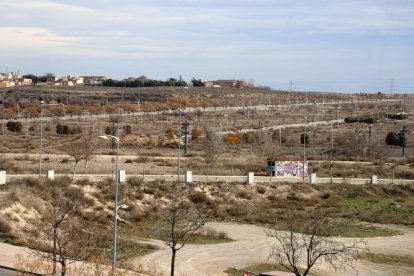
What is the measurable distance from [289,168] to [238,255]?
2997 centimetres

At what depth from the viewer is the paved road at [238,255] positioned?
38219mm

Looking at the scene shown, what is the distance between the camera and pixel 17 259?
108 ft

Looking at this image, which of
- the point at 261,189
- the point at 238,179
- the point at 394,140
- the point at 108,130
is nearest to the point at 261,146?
the point at 238,179

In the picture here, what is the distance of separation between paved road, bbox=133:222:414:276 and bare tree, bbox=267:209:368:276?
2.21 ft

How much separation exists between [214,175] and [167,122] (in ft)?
195

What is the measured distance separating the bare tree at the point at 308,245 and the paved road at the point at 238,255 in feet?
2.21

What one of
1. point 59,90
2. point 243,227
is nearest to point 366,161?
point 243,227

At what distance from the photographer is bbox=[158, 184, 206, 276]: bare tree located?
37.2 meters

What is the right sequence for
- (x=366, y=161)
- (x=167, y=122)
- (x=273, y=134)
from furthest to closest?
(x=167, y=122), (x=273, y=134), (x=366, y=161)

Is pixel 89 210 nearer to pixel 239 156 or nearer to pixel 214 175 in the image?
pixel 214 175

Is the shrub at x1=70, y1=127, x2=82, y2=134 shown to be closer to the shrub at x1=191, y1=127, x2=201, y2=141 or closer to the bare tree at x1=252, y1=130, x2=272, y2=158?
the shrub at x1=191, y1=127, x2=201, y2=141

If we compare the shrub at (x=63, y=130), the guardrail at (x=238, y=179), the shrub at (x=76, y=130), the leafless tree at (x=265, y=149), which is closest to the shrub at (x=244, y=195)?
the guardrail at (x=238, y=179)

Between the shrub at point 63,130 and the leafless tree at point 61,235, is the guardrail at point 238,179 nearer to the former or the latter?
the leafless tree at point 61,235

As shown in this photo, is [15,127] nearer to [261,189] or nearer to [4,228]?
[261,189]
